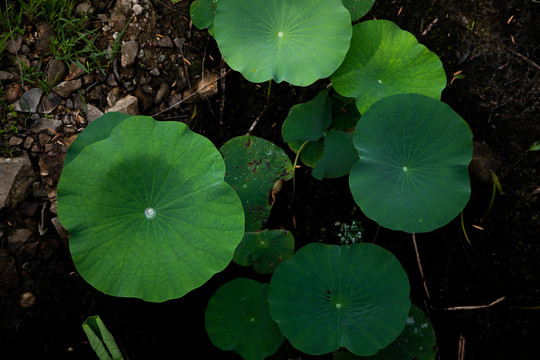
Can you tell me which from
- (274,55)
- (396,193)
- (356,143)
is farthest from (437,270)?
(274,55)

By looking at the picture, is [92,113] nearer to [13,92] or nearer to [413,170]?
[13,92]

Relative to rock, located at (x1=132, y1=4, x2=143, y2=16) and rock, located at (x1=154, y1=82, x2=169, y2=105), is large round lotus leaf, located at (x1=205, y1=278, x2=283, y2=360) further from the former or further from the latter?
rock, located at (x1=132, y1=4, x2=143, y2=16)

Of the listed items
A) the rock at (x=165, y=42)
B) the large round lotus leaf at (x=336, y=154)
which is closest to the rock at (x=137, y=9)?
the rock at (x=165, y=42)

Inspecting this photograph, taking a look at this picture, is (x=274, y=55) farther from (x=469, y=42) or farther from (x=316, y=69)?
(x=469, y=42)

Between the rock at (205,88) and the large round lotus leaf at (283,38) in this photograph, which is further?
the rock at (205,88)

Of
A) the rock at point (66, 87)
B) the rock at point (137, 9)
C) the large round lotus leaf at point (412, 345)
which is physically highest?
the rock at point (137, 9)

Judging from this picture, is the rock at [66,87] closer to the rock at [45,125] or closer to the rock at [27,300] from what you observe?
the rock at [45,125]


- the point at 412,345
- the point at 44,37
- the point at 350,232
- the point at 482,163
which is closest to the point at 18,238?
the point at 44,37
